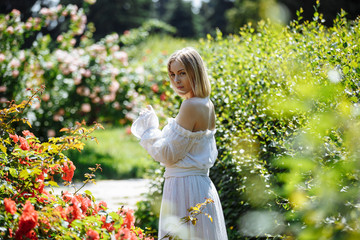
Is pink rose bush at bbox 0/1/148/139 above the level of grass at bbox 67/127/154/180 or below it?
above

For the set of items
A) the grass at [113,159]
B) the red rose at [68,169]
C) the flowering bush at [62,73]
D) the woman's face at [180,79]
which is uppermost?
the flowering bush at [62,73]

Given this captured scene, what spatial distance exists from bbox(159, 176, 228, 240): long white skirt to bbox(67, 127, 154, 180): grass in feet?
9.67

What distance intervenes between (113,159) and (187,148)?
5838mm

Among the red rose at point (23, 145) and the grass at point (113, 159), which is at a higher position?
the grass at point (113, 159)

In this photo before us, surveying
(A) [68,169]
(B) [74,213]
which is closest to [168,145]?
(A) [68,169]

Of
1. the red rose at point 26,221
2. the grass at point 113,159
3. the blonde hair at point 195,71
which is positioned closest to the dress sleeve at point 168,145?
the blonde hair at point 195,71

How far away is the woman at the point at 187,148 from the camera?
2.44 metres

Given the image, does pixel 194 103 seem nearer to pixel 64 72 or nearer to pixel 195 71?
pixel 195 71

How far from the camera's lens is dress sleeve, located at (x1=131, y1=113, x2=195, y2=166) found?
243 cm

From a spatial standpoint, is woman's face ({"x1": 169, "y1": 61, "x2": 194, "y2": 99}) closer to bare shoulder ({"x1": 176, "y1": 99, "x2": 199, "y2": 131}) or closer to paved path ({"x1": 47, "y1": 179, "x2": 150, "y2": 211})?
bare shoulder ({"x1": 176, "y1": 99, "x2": 199, "y2": 131})

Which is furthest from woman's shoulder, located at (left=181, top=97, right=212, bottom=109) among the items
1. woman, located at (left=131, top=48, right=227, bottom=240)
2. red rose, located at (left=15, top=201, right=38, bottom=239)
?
red rose, located at (left=15, top=201, right=38, bottom=239)

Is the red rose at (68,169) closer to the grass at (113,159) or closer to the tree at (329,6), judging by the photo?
the grass at (113,159)

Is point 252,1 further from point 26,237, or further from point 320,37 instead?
point 26,237

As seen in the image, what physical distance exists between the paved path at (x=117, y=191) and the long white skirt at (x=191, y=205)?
2.35 metres
